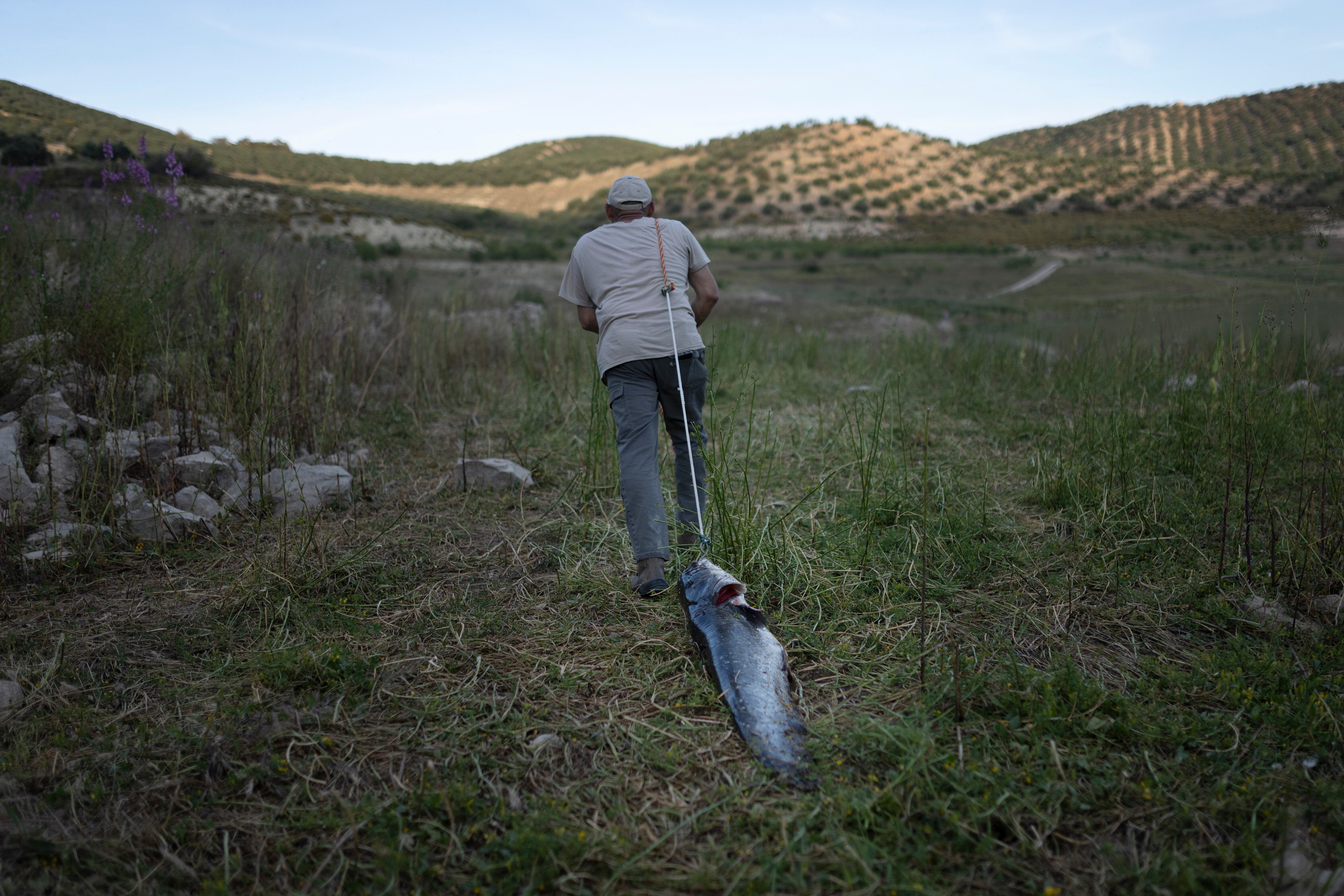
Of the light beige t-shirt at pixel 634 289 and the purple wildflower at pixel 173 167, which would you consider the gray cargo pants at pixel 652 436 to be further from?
the purple wildflower at pixel 173 167

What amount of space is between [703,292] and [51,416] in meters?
3.62

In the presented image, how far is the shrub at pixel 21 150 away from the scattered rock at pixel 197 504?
1203cm

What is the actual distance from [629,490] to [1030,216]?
27932 mm

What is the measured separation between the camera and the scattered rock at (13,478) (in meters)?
3.15

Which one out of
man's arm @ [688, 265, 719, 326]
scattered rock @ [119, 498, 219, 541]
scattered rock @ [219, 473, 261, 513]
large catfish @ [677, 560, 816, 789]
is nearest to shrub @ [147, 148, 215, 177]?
scattered rock @ [219, 473, 261, 513]

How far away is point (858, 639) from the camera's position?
2.57 m

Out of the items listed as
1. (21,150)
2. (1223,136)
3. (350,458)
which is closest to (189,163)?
(21,150)

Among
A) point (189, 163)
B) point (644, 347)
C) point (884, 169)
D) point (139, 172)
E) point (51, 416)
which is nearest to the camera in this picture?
point (644, 347)

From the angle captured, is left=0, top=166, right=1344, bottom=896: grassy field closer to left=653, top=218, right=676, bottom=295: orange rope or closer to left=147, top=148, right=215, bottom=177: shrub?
left=653, top=218, right=676, bottom=295: orange rope

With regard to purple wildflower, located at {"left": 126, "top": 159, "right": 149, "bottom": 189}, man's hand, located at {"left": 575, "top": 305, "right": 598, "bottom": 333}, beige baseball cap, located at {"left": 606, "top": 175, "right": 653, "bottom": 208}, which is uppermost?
purple wildflower, located at {"left": 126, "top": 159, "right": 149, "bottom": 189}

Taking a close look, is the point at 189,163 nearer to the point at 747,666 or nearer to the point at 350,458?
the point at 350,458

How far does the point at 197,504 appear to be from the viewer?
3455 millimetres

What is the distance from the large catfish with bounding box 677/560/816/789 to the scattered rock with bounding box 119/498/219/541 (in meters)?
2.34

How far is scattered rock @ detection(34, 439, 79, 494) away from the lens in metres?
3.36
